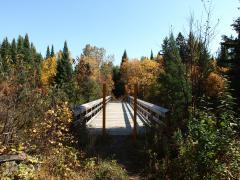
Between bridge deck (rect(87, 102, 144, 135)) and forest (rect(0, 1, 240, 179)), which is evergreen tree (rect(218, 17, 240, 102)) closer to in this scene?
bridge deck (rect(87, 102, 144, 135))

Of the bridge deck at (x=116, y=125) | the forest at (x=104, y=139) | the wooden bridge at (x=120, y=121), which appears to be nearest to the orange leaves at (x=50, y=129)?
the forest at (x=104, y=139)

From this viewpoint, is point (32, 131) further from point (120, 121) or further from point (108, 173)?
point (120, 121)

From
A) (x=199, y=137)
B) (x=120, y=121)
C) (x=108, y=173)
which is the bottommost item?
(x=108, y=173)

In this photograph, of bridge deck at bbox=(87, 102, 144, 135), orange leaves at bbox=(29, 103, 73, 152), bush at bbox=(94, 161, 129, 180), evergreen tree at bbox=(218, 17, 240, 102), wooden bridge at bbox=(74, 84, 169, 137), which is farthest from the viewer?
evergreen tree at bbox=(218, 17, 240, 102)

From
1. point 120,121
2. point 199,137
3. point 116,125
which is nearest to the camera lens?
point 199,137

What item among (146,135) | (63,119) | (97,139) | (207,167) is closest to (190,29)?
(146,135)

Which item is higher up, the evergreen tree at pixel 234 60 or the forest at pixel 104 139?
the evergreen tree at pixel 234 60

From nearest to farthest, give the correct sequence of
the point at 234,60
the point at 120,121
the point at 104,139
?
the point at 104,139
the point at 120,121
the point at 234,60

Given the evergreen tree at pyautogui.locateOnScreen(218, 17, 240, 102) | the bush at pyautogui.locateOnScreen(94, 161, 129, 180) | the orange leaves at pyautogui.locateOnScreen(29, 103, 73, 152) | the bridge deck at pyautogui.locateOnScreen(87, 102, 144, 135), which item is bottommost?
Answer: the bush at pyautogui.locateOnScreen(94, 161, 129, 180)

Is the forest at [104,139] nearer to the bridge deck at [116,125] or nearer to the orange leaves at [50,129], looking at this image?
the orange leaves at [50,129]

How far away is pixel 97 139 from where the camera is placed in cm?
1145

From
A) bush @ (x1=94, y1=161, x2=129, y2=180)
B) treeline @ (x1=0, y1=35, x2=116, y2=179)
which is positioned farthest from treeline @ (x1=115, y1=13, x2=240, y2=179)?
treeline @ (x1=0, y1=35, x2=116, y2=179)

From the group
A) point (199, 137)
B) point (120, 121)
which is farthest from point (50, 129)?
point (120, 121)

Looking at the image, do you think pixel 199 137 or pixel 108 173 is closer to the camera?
pixel 199 137
